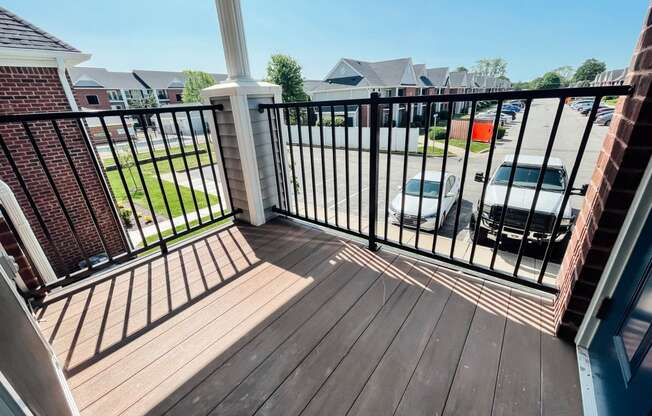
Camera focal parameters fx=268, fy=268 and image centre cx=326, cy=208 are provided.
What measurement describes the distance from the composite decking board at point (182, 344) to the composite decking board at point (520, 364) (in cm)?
114

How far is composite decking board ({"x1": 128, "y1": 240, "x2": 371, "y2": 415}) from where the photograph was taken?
1058mm

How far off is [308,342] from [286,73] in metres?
17.8

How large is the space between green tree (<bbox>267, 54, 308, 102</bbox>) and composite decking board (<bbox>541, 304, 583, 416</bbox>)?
17.1m

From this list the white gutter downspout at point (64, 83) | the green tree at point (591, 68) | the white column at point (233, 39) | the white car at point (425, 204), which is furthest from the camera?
the green tree at point (591, 68)

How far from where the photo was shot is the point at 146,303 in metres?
1.60

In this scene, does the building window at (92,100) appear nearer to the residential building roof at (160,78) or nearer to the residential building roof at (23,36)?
the residential building roof at (160,78)

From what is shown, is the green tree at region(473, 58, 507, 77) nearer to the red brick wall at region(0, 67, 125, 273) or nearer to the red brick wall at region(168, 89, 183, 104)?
the red brick wall at region(168, 89, 183, 104)

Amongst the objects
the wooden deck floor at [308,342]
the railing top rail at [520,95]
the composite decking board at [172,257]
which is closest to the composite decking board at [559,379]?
the wooden deck floor at [308,342]

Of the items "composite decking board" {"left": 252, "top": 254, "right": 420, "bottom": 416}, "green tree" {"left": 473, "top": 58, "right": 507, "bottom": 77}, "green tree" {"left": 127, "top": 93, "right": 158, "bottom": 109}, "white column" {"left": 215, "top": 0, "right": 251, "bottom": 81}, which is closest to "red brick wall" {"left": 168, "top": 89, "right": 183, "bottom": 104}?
"green tree" {"left": 127, "top": 93, "right": 158, "bottom": 109}

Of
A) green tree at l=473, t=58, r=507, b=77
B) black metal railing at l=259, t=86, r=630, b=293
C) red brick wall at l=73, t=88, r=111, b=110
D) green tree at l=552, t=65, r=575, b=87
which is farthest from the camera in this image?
green tree at l=473, t=58, r=507, b=77

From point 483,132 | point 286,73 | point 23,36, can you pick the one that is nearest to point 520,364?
point 23,36

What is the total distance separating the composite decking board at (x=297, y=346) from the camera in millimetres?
1051

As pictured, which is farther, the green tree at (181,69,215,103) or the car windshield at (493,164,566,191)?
the green tree at (181,69,215,103)

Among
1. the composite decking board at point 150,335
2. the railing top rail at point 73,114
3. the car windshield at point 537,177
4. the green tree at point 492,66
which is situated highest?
the green tree at point 492,66
